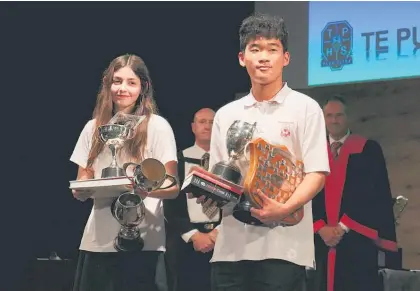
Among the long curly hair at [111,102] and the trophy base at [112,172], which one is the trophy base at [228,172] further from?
the long curly hair at [111,102]

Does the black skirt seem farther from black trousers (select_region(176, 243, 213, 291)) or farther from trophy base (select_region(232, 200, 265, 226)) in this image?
black trousers (select_region(176, 243, 213, 291))

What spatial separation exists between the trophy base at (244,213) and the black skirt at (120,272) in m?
0.43

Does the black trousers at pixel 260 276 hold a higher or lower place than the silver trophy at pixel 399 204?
lower

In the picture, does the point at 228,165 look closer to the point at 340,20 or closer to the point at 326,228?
the point at 326,228

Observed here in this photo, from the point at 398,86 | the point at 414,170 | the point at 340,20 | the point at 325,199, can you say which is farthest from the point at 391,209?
the point at 340,20

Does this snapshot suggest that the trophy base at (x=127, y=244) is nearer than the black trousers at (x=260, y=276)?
No

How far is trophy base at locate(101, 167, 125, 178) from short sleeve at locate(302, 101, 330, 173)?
580mm

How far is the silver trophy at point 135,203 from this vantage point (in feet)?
8.07

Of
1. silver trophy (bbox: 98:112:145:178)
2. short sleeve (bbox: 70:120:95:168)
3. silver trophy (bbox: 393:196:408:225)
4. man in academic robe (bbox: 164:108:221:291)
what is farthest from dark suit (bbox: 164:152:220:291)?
silver trophy (bbox: 98:112:145:178)

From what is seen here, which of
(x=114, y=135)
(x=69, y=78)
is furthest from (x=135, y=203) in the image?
(x=69, y=78)

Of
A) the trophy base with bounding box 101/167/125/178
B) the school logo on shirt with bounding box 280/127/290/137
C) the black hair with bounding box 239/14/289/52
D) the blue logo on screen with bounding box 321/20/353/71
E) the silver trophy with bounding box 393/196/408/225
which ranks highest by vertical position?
the blue logo on screen with bounding box 321/20/353/71

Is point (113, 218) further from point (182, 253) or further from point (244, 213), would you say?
point (182, 253)

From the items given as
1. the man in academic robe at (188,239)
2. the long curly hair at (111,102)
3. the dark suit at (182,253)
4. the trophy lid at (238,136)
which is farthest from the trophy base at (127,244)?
the dark suit at (182,253)

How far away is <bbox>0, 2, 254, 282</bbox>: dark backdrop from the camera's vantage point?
507cm
